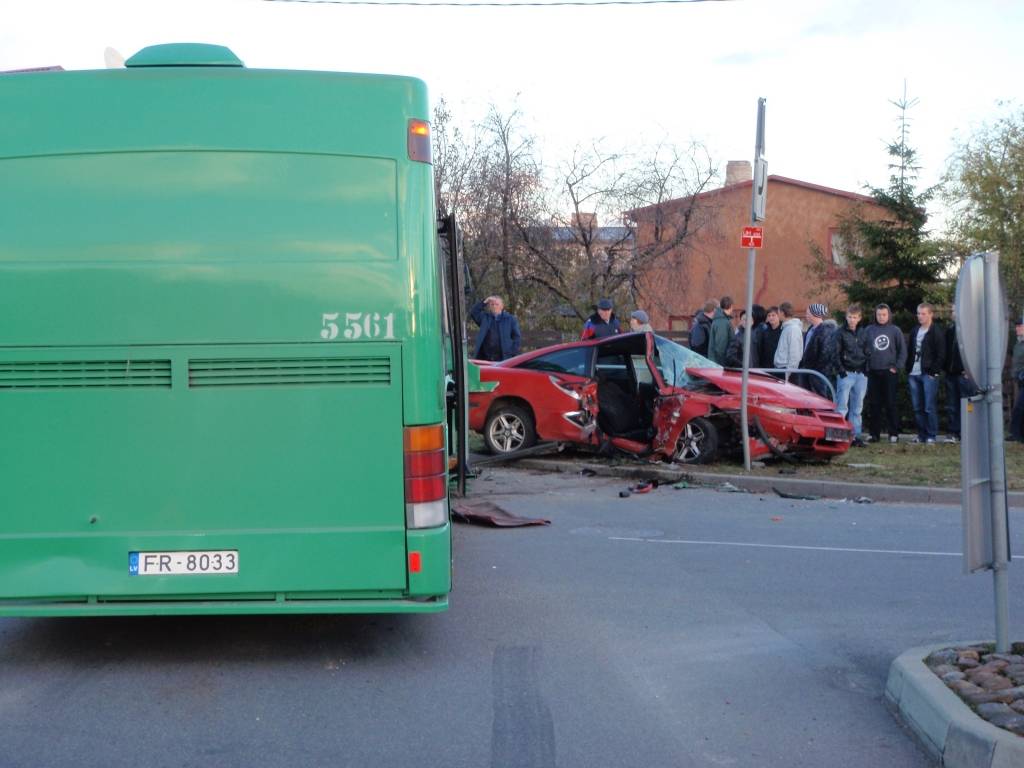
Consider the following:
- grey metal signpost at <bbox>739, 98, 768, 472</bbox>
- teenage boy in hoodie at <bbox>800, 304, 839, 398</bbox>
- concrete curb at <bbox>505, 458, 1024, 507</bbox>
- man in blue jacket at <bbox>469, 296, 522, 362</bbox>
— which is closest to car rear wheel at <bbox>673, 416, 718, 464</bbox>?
concrete curb at <bbox>505, 458, 1024, 507</bbox>

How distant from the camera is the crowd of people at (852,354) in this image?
16844 millimetres

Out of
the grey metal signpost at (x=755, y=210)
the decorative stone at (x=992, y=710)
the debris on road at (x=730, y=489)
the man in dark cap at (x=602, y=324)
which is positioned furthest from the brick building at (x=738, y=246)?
the decorative stone at (x=992, y=710)

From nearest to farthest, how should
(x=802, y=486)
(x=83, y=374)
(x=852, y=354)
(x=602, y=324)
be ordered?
(x=83, y=374) → (x=802, y=486) → (x=852, y=354) → (x=602, y=324)

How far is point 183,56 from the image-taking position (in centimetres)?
630

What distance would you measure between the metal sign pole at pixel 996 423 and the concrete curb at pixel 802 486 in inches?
286

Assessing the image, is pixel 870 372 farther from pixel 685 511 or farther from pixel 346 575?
pixel 346 575

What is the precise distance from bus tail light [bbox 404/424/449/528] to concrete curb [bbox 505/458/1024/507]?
779 cm

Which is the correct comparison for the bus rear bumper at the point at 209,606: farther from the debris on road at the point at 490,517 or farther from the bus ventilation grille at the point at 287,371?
the debris on road at the point at 490,517

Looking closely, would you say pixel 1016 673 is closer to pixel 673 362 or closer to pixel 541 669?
pixel 541 669

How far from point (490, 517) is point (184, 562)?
Answer: 5199 millimetres

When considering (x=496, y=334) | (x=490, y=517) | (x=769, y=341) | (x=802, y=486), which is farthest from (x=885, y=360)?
(x=490, y=517)

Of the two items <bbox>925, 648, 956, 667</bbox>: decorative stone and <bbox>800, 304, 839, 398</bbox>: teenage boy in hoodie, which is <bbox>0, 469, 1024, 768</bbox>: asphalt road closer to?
<bbox>925, 648, 956, 667</bbox>: decorative stone

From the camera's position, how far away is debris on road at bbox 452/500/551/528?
10.9 metres

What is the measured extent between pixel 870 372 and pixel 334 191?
12653 millimetres
